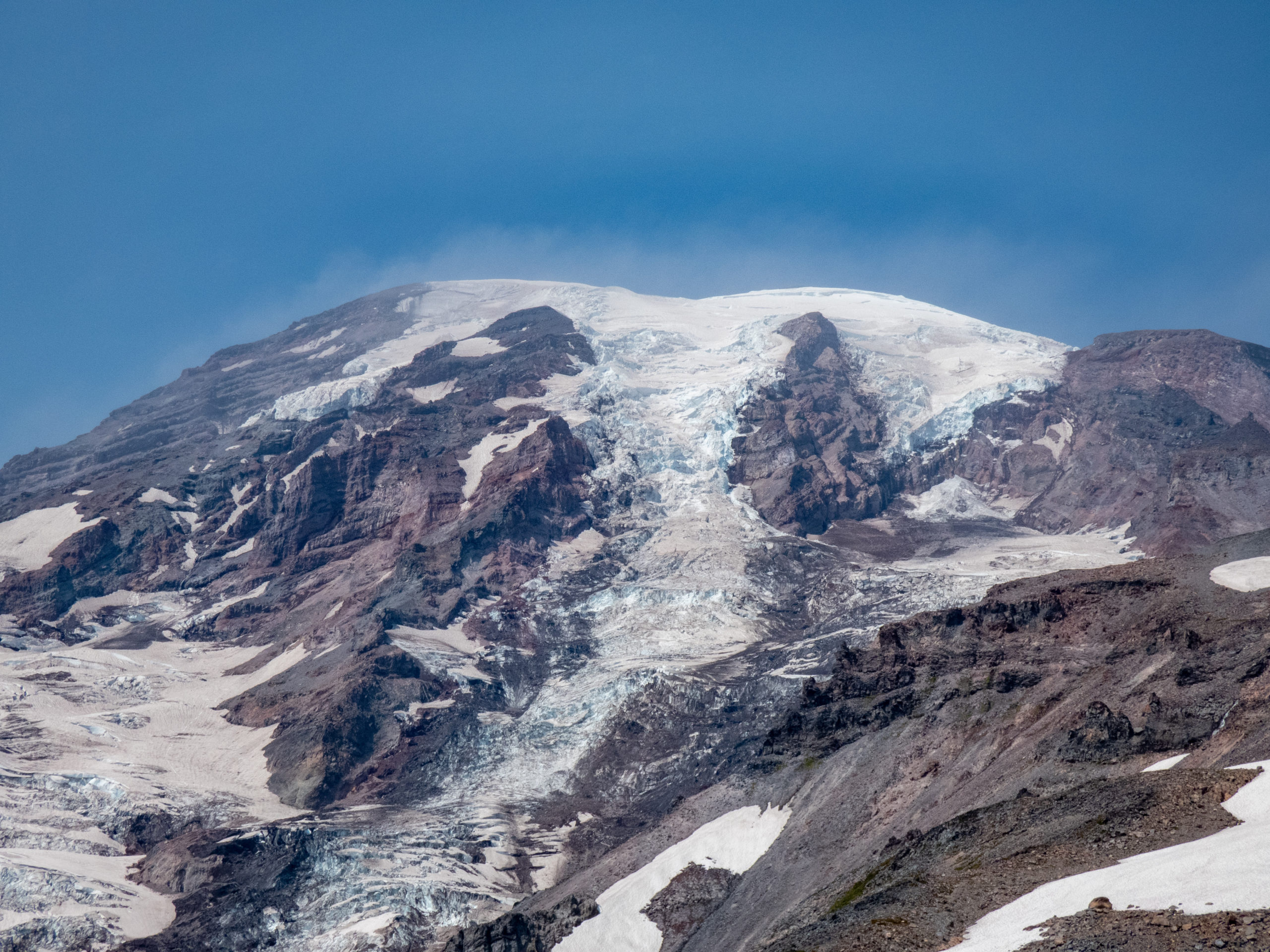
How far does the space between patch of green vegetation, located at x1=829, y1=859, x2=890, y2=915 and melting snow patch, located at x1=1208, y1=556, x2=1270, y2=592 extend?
41.0 metres

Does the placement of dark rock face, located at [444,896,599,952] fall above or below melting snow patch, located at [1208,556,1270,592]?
below

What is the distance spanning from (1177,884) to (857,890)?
22846mm

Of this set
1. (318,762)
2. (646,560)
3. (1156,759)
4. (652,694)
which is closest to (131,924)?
(318,762)

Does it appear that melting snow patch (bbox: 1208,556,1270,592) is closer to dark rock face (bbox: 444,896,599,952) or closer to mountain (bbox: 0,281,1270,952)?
mountain (bbox: 0,281,1270,952)

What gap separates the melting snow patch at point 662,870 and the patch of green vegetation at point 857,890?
1836 centimetres

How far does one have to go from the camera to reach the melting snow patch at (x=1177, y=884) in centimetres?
3098

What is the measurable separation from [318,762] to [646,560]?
71347 millimetres

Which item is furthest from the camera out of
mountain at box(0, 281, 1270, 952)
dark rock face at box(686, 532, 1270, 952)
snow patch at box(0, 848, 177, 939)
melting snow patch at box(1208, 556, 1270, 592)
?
snow patch at box(0, 848, 177, 939)

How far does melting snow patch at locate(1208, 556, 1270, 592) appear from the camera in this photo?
8088cm

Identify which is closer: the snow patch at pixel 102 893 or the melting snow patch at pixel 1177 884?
the melting snow patch at pixel 1177 884

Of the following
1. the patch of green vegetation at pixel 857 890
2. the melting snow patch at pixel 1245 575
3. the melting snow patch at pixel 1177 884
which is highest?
the melting snow patch at pixel 1177 884

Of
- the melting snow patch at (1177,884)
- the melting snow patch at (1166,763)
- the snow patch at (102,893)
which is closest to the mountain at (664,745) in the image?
the melting snow patch at (1177,884)

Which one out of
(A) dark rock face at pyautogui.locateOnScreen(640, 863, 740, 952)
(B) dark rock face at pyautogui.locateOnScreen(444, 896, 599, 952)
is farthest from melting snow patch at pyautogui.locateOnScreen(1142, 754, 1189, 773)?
(B) dark rock face at pyautogui.locateOnScreen(444, 896, 599, 952)

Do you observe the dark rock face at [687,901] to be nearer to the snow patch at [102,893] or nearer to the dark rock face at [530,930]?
the dark rock face at [530,930]
